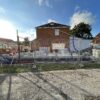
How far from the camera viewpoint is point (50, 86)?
7535 millimetres

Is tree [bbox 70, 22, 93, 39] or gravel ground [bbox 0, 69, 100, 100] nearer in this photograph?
gravel ground [bbox 0, 69, 100, 100]

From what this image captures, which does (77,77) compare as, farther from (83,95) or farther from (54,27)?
(54,27)

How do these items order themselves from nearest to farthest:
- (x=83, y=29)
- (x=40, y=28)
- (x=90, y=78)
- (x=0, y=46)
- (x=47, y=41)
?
(x=90, y=78)
(x=47, y=41)
(x=0, y=46)
(x=40, y=28)
(x=83, y=29)

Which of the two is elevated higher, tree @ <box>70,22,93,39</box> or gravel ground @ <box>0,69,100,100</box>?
tree @ <box>70,22,93,39</box>

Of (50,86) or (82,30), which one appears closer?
(50,86)

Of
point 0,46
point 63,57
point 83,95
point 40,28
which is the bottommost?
point 83,95

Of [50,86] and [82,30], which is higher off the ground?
[82,30]

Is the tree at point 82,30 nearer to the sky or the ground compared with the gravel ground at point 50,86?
nearer to the sky

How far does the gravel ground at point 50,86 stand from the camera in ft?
21.3

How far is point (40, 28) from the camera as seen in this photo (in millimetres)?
34719

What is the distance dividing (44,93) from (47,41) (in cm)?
986

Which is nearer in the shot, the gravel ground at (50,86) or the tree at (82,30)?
the gravel ground at (50,86)

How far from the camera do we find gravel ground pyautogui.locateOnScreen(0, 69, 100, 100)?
651 cm

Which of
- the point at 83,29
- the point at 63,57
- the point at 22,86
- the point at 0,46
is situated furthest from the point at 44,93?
the point at 83,29
